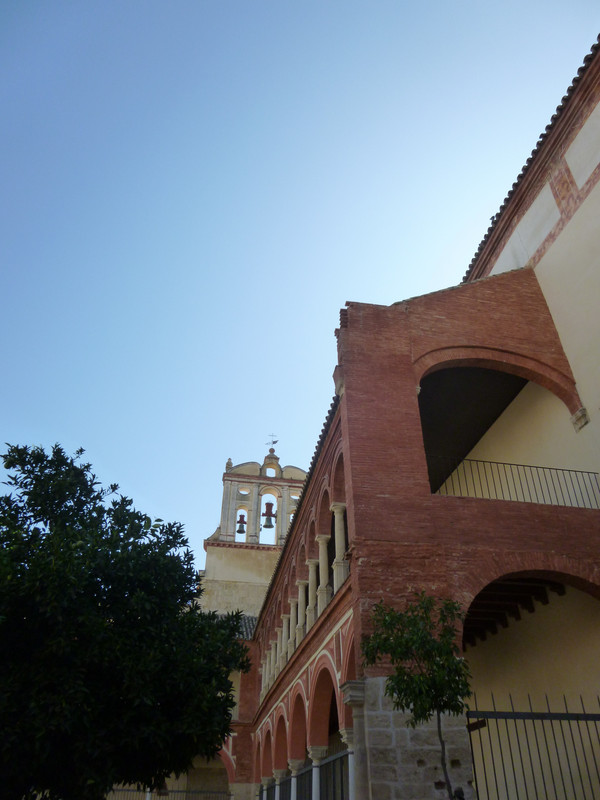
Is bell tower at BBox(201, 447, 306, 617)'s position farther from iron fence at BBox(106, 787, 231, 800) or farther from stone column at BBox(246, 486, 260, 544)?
iron fence at BBox(106, 787, 231, 800)

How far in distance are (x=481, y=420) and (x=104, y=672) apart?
9492mm

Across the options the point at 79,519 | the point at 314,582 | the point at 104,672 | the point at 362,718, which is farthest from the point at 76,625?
the point at 314,582

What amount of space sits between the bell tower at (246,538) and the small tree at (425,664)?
20.1 meters

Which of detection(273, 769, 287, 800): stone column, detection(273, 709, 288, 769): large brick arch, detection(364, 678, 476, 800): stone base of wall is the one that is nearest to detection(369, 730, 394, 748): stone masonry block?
detection(364, 678, 476, 800): stone base of wall

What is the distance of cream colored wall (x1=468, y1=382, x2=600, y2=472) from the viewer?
1126 cm

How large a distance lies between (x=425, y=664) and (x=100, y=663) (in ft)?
12.5

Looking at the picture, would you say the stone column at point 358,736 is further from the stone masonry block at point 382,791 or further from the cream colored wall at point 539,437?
the cream colored wall at point 539,437

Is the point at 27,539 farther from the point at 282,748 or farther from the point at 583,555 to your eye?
the point at 282,748

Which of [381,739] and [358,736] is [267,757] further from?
[381,739]

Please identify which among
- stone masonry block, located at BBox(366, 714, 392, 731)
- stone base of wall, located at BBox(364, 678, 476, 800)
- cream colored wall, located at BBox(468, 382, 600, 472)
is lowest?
stone base of wall, located at BBox(364, 678, 476, 800)

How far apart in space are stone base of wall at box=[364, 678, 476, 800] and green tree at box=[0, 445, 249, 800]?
2.06m

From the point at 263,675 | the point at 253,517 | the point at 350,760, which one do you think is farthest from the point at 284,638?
the point at 253,517

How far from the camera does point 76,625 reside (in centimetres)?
786

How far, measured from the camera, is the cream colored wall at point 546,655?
1021cm
